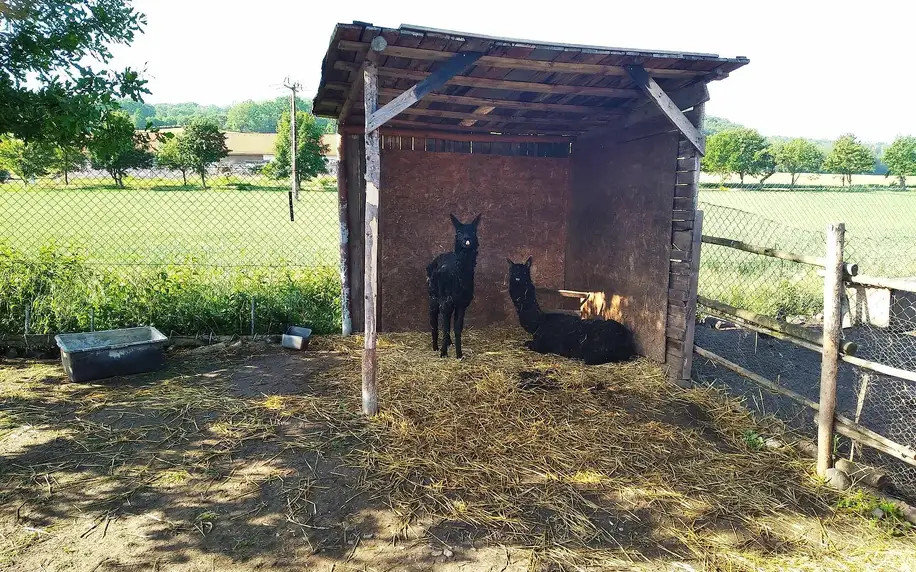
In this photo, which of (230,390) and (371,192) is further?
(230,390)

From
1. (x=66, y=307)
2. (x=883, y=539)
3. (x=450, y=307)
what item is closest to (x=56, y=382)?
(x=66, y=307)

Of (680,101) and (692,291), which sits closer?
(692,291)

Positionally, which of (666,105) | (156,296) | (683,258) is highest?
(666,105)

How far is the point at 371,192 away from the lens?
193 inches

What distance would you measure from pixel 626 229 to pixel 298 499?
5.26m

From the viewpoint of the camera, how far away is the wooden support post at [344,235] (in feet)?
26.1

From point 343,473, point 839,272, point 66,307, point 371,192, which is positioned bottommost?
point 343,473

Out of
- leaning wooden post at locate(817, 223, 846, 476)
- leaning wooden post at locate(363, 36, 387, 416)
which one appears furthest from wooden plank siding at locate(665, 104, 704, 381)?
leaning wooden post at locate(363, 36, 387, 416)

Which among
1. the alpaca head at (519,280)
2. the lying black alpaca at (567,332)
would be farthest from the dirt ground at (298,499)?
the alpaca head at (519,280)

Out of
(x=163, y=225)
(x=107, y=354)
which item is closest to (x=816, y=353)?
(x=107, y=354)

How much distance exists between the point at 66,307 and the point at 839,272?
8.33m

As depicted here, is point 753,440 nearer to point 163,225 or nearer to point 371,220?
point 371,220

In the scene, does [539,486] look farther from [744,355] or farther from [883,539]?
[744,355]

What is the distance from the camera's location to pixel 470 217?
8.52 metres
